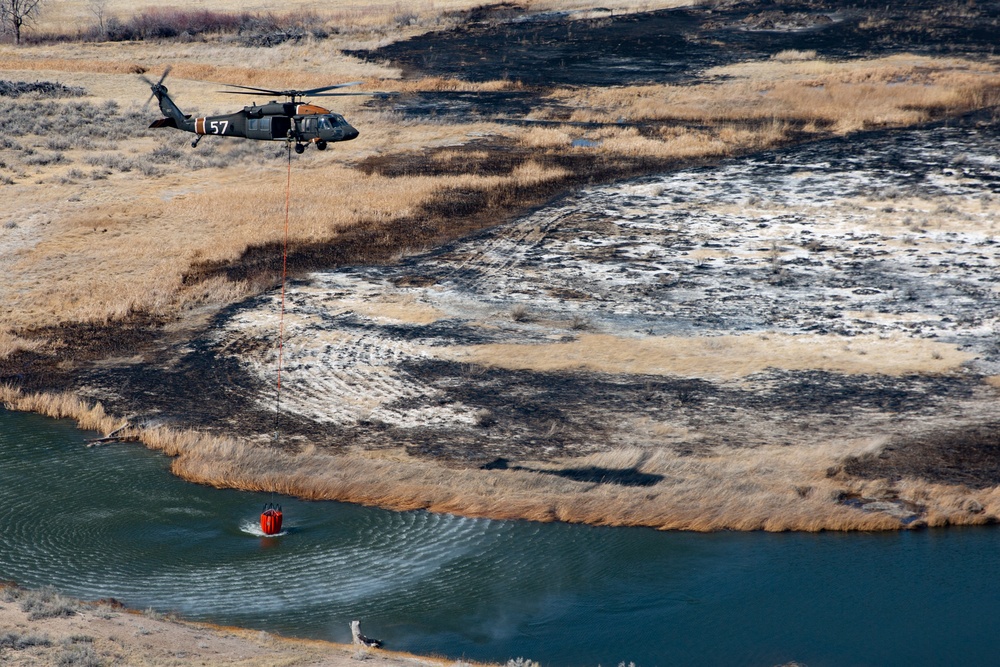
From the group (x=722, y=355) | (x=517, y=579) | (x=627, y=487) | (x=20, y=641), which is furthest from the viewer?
(x=722, y=355)

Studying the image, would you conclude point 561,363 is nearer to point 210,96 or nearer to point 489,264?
point 489,264

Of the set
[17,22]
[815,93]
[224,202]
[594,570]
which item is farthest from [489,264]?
[17,22]

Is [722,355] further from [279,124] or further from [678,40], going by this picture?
[678,40]

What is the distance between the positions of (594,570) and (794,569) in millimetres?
3591

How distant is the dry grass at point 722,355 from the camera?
1128 inches

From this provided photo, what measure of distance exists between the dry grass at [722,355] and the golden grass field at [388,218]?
74 mm

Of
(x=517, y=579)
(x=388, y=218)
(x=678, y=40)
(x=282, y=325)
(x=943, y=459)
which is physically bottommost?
(x=517, y=579)

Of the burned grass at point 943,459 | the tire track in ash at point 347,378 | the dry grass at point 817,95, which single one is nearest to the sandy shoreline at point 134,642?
the tire track in ash at point 347,378

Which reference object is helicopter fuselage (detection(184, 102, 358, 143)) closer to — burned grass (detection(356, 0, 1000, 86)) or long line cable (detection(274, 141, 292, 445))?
long line cable (detection(274, 141, 292, 445))

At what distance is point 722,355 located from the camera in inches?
1161

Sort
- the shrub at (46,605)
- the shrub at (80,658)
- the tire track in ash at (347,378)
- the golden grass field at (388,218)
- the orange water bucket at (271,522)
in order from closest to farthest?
the shrub at (80,658) → the shrub at (46,605) → the orange water bucket at (271,522) → the golden grass field at (388,218) → the tire track in ash at (347,378)

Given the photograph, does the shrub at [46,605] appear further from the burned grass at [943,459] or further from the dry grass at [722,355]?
the burned grass at [943,459]

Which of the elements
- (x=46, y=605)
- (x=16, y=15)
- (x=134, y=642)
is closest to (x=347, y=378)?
(x=46, y=605)

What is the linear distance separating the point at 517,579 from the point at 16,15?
76.1 metres
